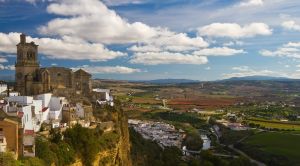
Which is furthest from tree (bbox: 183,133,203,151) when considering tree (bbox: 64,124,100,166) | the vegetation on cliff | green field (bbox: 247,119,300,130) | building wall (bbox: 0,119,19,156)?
building wall (bbox: 0,119,19,156)

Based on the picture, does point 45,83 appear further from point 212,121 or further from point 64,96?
point 212,121

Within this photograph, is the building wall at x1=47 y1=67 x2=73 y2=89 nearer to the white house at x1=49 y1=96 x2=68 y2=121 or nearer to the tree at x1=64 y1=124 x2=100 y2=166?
the white house at x1=49 y1=96 x2=68 y2=121

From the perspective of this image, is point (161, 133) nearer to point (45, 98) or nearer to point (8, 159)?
point (45, 98)

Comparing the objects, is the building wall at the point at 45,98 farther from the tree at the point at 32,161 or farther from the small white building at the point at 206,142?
the small white building at the point at 206,142

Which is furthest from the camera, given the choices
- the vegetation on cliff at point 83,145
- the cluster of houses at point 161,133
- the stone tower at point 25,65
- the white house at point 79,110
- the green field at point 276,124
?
the green field at point 276,124

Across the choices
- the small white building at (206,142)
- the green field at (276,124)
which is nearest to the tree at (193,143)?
the small white building at (206,142)
